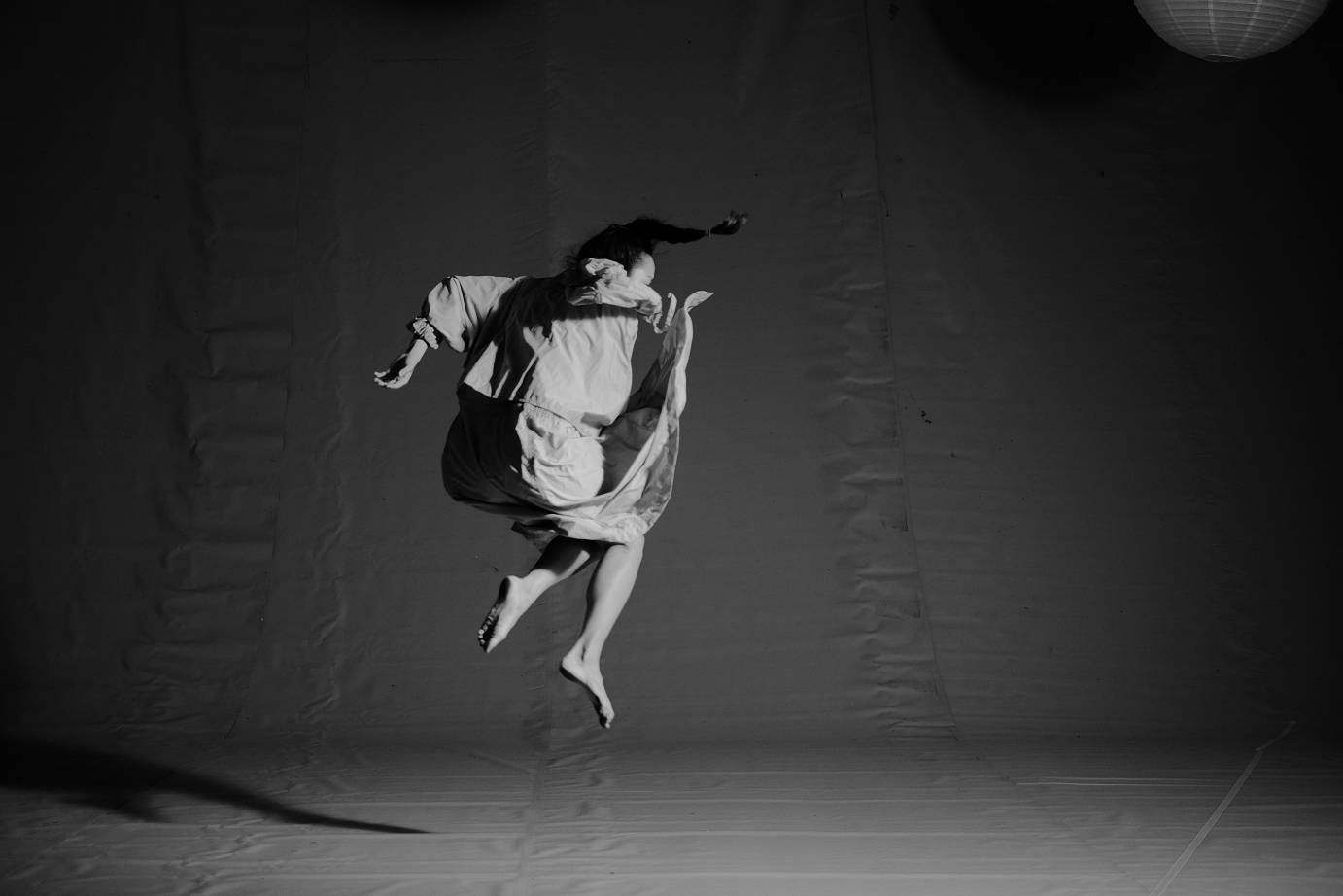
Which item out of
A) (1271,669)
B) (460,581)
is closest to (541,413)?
(460,581)

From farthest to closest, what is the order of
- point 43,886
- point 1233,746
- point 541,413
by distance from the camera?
point 1233,746, point 541,413, point 43,886

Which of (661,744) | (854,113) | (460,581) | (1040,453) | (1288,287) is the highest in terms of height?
(854,113)

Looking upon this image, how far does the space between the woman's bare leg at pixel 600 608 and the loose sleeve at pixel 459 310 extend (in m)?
0.48

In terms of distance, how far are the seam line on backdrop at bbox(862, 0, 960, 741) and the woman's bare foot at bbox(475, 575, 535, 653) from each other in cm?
176

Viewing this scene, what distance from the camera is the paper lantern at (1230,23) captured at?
3.51 m

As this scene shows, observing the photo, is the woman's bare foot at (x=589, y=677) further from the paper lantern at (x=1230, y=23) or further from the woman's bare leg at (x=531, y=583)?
the paper lantern at (x=1230, y=23)

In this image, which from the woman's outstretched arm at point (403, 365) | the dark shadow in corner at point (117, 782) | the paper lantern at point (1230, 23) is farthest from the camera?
the paper lantern at point (1230, 23)

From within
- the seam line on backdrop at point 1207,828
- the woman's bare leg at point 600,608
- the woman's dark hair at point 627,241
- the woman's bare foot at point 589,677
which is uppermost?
the woman's dark hair at point 627,241

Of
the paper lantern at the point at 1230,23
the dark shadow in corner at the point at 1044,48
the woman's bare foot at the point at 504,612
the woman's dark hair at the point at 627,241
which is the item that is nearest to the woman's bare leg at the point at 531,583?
the woman's bare foot at the point at 504,612

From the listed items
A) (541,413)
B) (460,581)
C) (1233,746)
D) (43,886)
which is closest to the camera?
(43,886)

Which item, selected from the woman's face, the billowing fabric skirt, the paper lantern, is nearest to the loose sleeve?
the billowing fabric skirt

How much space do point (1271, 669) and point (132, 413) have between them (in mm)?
3168

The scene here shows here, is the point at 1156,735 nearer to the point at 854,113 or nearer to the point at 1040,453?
the point at 1040,453

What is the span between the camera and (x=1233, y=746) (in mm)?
3811
